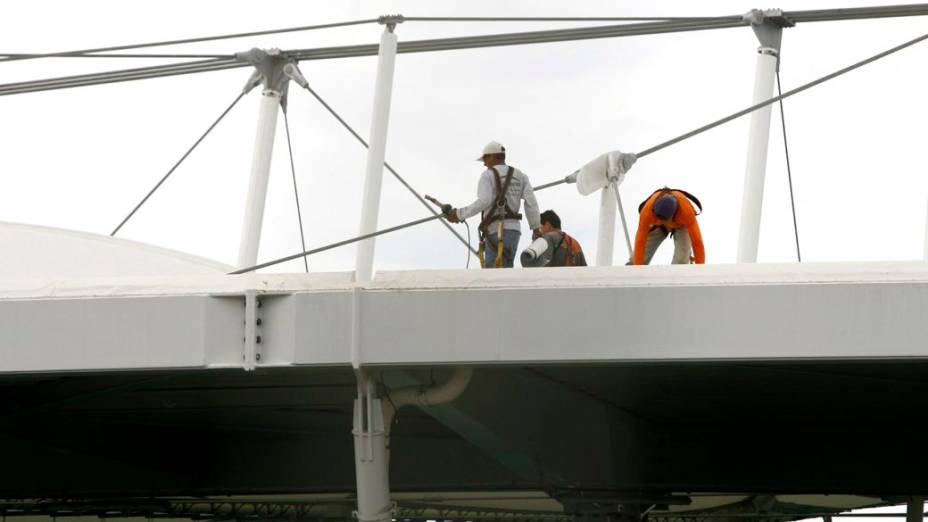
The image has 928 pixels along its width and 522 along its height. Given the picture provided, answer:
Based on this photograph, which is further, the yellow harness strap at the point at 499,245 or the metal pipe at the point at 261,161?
the metal pipe at the point at 261,161

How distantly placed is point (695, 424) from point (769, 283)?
691 cm

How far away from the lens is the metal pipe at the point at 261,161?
20875 millimetres

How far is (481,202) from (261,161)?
22.8 feet

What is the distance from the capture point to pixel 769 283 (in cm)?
998

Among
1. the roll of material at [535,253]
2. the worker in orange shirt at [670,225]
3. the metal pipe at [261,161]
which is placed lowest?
the roll of material at [535,253]

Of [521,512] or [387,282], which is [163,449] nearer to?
[387,282]

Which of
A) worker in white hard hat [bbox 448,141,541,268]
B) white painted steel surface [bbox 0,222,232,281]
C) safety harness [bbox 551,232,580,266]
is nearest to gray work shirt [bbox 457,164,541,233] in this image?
worker in white hard hat [bbox 448,141,541,268]

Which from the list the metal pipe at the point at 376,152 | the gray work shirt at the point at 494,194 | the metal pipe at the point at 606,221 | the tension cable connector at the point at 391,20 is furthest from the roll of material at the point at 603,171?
the tension cable connector at the point at 391,20

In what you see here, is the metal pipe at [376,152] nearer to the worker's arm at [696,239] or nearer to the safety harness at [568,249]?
the safety harness at [568,249]

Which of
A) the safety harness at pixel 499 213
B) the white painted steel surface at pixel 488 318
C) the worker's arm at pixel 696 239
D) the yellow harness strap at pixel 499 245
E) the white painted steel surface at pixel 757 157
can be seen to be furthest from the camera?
the white painted steel surface at pixel 757 157

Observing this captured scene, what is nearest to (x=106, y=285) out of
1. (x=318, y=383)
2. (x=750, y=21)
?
(x=318, y=383)

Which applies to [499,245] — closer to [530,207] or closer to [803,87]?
[530,207]

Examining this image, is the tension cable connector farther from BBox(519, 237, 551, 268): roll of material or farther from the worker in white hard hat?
BBox(519, 237, 551, 268): roll of material

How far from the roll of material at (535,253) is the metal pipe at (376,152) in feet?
5.04
